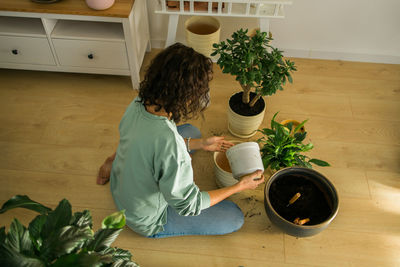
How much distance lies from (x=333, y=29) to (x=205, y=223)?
1.50m

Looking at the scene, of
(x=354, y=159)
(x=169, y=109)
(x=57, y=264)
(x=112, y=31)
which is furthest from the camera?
(x=112, y=31)

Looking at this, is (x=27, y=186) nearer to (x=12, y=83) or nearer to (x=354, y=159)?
(x=12, y=83)

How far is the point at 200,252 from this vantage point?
1.57 metres

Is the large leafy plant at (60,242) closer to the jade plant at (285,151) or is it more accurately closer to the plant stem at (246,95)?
the jade plant at (285,151)

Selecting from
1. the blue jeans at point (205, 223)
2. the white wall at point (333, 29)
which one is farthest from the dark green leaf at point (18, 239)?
the white wall at point (333, 29)

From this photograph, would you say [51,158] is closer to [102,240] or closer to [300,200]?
[102,240]

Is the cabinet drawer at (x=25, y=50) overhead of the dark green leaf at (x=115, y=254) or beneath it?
beneath

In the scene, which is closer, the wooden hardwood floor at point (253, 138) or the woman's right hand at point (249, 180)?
the woman's right hand at point (249, 180)

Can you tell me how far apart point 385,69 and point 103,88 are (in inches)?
71.4

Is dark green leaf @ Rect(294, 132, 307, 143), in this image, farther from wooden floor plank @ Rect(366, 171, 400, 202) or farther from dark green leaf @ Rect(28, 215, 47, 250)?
dark green leaf @ Rect(28, 215, 47, 250)

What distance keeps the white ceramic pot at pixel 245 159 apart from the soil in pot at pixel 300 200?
0.52 feet

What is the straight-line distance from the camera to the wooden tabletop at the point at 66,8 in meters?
1.84

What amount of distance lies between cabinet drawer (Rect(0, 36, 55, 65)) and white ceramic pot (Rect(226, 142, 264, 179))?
1.27m

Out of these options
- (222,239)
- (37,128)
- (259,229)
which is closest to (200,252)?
(222,239)
